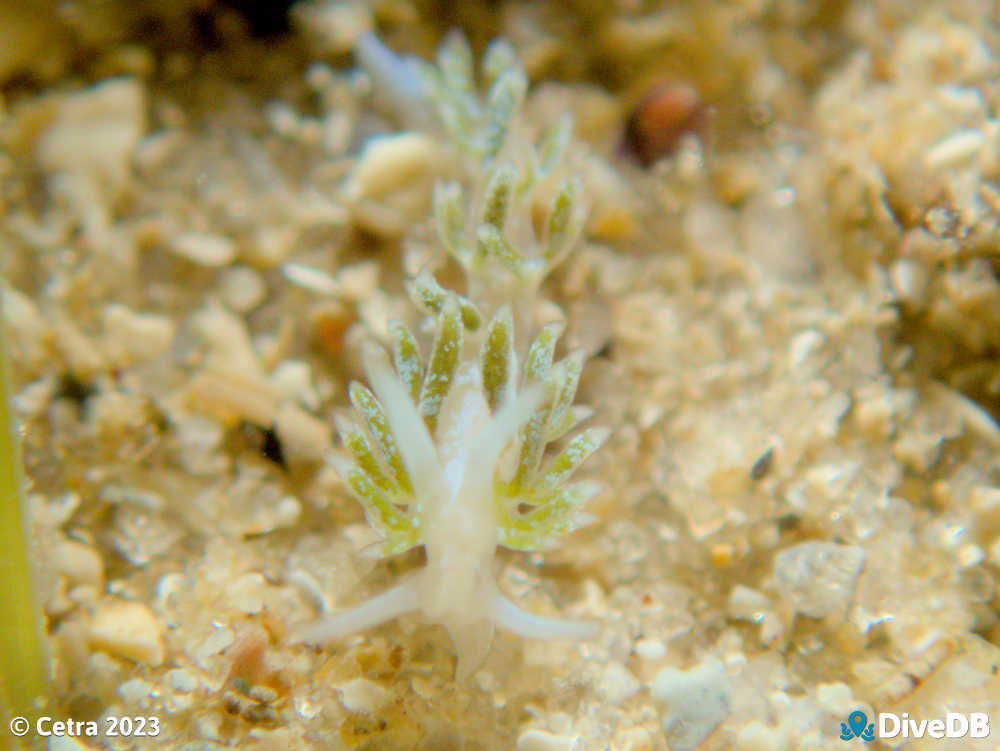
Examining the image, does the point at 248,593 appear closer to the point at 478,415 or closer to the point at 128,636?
the point at 128,636

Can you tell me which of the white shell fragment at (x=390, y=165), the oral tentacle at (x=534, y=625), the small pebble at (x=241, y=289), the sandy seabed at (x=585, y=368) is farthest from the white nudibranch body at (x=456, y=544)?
the white shell fragment at (x=390, y=165)

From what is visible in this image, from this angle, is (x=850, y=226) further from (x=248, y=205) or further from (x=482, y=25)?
(x=248, y=205)

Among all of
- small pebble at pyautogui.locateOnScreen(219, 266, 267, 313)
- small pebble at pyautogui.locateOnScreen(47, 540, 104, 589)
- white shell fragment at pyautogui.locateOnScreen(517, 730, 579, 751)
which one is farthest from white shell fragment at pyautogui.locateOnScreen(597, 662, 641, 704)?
small pebble at pyautogui.locateOnScreen(219, 266, 267, 313)

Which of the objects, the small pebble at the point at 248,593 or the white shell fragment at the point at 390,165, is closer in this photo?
the small pebble at the point at 248,593

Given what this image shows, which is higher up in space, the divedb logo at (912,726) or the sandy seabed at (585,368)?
the sandy seabed at (585,368)

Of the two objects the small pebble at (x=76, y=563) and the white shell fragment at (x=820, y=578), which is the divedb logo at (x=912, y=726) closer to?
the white shell fragment at (x=820, y=578)

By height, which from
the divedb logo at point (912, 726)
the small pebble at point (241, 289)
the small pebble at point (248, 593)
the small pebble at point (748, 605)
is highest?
the small pebble at point (241, 289)
